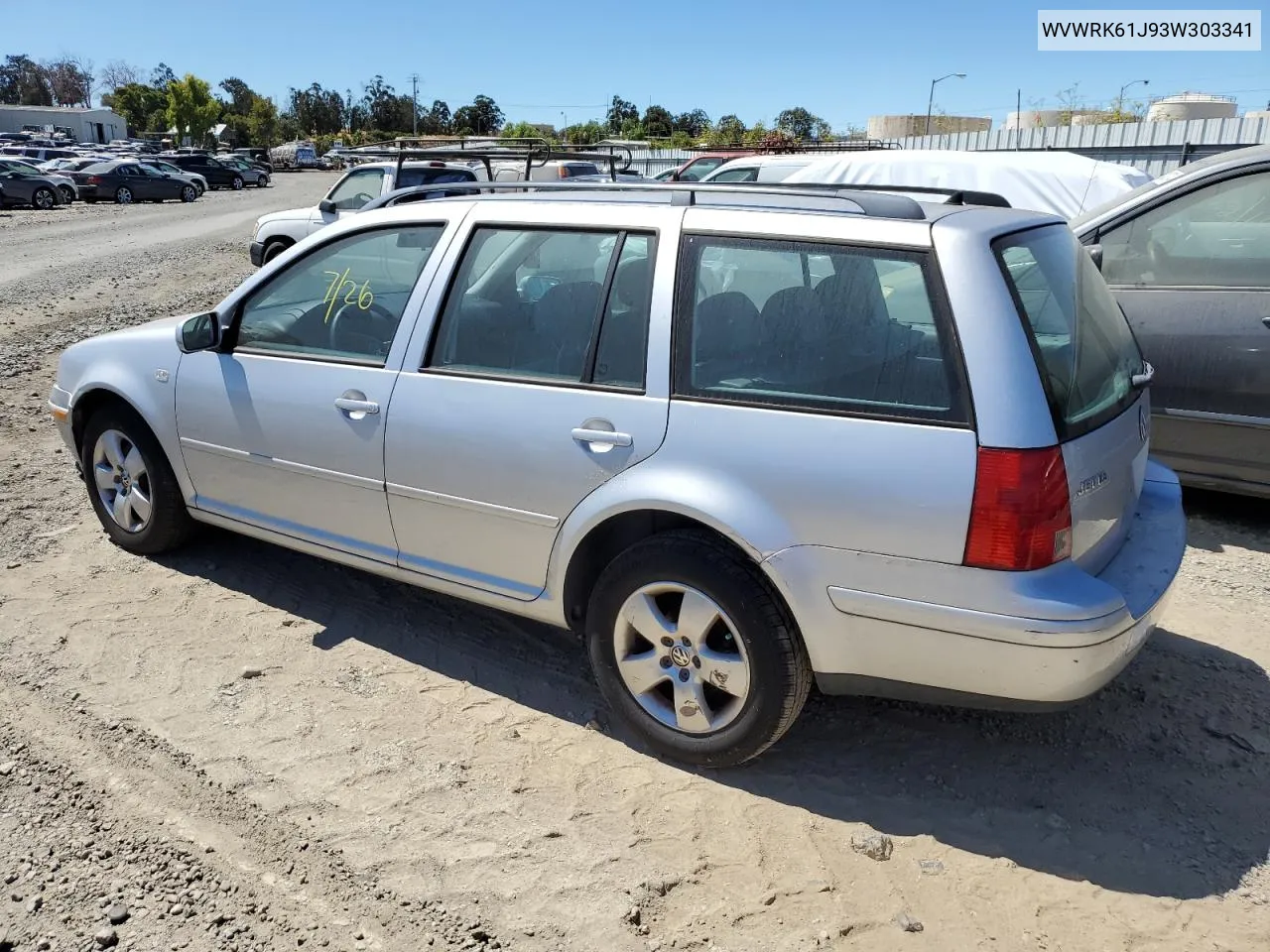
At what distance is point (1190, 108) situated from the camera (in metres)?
27.3

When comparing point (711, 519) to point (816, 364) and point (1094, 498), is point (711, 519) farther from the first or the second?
point (1094, 498)

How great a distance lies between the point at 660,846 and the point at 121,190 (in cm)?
3772

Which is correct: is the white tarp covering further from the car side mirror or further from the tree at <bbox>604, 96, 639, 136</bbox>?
the tree at <bbox>604, 96, 639, 136</bbox>

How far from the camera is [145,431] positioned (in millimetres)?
4520

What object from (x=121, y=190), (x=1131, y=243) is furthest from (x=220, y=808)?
(x=121, y=190)

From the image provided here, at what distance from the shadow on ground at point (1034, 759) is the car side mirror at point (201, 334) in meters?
1.21

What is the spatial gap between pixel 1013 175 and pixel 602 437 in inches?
395

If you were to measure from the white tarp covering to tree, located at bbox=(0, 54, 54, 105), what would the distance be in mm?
150290

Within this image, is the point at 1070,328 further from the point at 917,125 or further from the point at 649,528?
the point at 917,125

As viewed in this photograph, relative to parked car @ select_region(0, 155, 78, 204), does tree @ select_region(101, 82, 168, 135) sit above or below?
above

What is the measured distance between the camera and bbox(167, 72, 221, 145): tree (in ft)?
291

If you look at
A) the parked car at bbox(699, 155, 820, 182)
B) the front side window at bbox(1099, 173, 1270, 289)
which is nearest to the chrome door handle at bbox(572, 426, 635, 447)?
the front side window at bbox(1099, 173, 1270, 289)

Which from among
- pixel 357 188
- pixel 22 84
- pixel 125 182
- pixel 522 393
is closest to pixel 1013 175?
pixel 357 188

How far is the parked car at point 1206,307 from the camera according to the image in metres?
4.91
